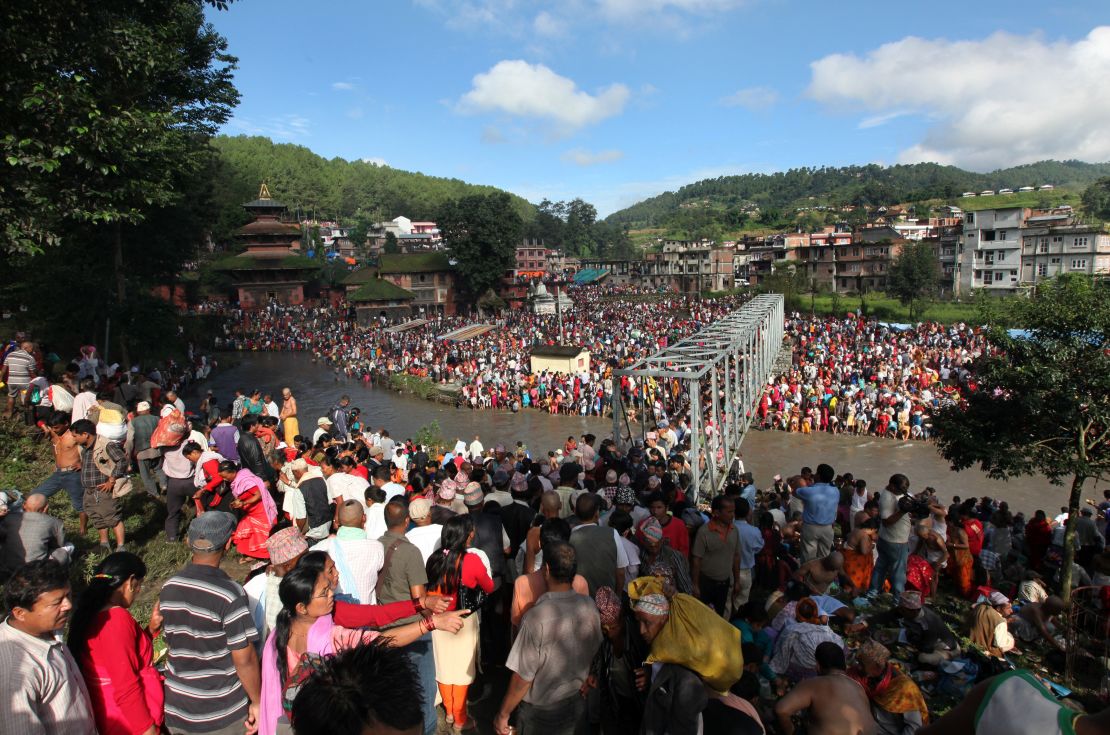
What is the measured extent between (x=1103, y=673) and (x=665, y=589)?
4909 mm

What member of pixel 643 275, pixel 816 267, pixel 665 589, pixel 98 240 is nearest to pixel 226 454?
pixel 665 589

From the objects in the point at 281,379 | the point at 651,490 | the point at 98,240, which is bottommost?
the point at 281,379

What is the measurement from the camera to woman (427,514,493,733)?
3551 millimetres

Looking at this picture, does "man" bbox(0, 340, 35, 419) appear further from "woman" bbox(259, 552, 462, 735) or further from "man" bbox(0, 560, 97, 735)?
"woman" bbox(259, 552, 462, 735)

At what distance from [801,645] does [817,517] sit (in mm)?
2582

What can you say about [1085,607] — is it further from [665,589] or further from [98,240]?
[98,240]

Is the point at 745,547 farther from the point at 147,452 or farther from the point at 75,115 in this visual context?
the point at 75,115

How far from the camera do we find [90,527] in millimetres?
6590

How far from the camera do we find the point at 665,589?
3.24 meters

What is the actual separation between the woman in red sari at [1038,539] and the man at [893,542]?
295cm

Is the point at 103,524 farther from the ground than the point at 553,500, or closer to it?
closer to it

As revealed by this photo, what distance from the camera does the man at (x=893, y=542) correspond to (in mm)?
6281

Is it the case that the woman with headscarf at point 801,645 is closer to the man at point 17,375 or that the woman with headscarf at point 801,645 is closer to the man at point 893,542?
the man at point 893,542

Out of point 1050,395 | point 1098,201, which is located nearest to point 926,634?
point 1050,395
